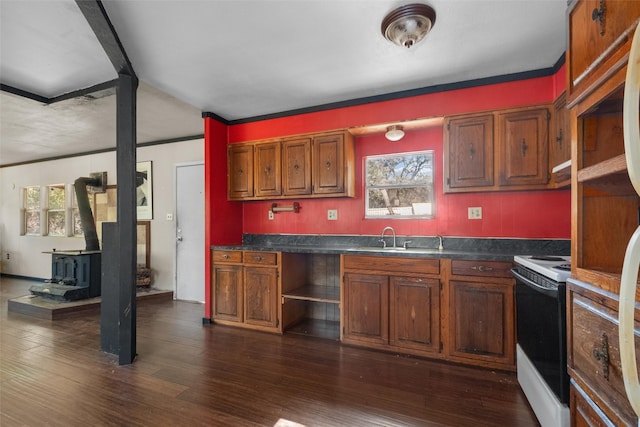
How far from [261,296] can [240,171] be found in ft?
5.19

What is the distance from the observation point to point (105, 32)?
6.21ft

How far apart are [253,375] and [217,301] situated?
1330mm

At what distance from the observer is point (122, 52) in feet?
6.98

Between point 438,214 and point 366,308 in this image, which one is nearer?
point 366,308

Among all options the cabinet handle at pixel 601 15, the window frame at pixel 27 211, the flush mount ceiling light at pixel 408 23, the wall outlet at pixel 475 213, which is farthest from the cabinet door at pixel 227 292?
the window frame at pixel 27 211

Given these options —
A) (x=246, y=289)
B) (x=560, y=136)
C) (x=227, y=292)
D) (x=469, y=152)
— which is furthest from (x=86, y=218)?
(x=560, y=136)

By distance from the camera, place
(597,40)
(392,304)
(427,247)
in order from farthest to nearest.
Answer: (427,247)
(392,304)
(597,40)

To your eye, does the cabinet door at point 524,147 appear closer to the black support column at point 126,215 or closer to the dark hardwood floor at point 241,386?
the dark hardwood floor at point 241,386

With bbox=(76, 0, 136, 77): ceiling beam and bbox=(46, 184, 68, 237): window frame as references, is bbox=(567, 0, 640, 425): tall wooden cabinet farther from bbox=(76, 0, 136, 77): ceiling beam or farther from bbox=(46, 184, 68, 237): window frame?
bbox=(46, 184, 68, 237): window frame

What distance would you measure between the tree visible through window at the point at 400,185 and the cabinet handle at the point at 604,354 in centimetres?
199

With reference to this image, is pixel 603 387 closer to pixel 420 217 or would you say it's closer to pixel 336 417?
pixel 336 417

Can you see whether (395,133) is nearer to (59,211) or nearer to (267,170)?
(267,170)

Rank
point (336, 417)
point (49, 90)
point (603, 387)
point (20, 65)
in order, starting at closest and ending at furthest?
point (603, 387) → point (336, 417) → point (20, 65) → point (49, 90)

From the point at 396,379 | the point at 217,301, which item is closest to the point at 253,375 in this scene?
the point at 396,379
